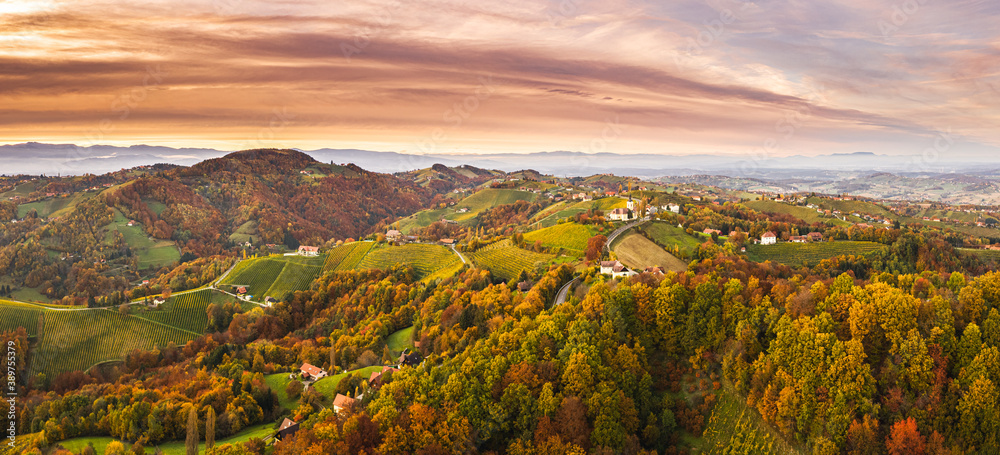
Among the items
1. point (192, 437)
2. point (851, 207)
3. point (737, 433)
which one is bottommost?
point (192, 437)

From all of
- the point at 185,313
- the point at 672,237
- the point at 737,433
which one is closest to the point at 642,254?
the point at 672,237

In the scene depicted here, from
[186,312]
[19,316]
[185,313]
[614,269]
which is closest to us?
[614,269]

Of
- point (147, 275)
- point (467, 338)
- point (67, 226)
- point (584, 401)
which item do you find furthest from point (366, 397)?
point (67, 226)

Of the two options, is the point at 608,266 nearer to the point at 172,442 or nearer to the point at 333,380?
the point at 333,380

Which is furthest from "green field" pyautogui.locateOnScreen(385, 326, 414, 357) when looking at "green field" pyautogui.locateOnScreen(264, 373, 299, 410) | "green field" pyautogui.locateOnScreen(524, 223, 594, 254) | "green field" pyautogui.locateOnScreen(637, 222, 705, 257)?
"green field" pyautogui.locateOnScreen(637, 222, 705, 257)

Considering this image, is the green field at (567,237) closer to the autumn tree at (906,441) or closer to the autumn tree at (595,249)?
the autumn tree at (595,249)

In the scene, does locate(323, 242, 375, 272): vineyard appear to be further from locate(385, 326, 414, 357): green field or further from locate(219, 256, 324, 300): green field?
locate(385, 326, 414, 357): green field

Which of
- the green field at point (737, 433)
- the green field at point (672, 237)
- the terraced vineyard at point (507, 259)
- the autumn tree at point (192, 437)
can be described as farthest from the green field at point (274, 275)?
the green field at point (737, 433)
